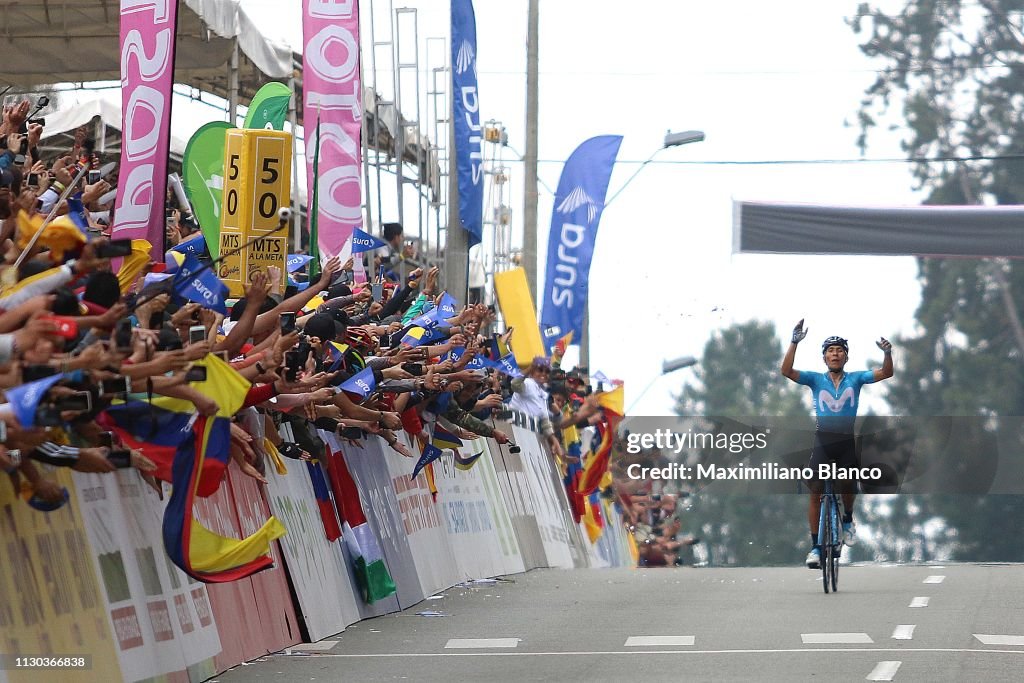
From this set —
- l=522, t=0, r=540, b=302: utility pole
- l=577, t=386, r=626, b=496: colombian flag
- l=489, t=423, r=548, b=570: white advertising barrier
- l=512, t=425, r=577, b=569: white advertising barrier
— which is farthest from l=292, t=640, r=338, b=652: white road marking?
l=522, t=0, r=540, b=302: utility pole

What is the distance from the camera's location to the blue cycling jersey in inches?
673

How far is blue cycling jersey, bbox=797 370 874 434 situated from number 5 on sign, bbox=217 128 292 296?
5.20 metres

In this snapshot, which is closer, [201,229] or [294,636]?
[294,636]

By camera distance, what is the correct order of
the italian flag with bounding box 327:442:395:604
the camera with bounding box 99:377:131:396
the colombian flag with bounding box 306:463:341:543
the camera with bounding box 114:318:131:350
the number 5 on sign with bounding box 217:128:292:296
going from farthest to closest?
the italian flag with bounding box 327:442:395:604 < the colombian flag with bounding box 306:463:341:543 < the number 5 on sign with bounding box 217:128:292:296 < the camera with bounding box 99:377:131:396 < the camera with bounding box 114:318:131:350

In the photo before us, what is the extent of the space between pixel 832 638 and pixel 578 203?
60.7ft

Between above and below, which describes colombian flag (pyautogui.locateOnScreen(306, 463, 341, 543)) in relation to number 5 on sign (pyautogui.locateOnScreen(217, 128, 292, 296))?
below

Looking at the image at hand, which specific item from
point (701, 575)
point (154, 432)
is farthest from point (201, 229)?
point (701, 575)

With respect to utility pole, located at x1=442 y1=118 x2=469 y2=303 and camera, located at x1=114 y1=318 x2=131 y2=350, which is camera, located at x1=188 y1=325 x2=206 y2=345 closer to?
camera, located at x1=114 y1=318 x2=131 y2=350

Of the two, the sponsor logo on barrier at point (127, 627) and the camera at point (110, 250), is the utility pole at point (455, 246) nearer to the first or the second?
the sponsor logo on barrier at point (127, 627)

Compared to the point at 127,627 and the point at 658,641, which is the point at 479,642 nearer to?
the point at 658,641

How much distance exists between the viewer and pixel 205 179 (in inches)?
591

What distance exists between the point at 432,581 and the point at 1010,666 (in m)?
7.43

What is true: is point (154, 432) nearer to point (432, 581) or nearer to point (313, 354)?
point (313, 354)

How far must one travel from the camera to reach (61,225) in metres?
8.52
